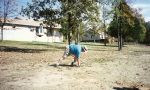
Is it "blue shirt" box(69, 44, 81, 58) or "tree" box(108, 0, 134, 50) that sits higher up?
"tree" box(108, 0, 134, 50)

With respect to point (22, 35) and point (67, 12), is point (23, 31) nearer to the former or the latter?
point (22, 35)

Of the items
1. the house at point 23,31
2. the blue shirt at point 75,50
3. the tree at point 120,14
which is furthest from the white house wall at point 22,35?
the blue shirt at point 75,50

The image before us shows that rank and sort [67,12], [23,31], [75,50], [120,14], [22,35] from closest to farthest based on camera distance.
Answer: [75,50] < [67,12] < [120,14] < [22,35] < [23,31]

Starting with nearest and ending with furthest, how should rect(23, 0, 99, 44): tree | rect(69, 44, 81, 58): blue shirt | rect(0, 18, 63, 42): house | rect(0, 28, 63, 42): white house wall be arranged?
rect(69, 44, 81, 58): blue shirt
rect(23, 0, 99, 44): tree
rect(0, 28, 63, 42): white house wall
rect(0, 18, 63, 42): house

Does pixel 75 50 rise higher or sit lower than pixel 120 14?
lower

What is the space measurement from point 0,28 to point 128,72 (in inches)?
1566

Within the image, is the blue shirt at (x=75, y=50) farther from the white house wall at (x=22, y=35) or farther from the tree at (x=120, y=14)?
the white house wall at (x=22, y=35)

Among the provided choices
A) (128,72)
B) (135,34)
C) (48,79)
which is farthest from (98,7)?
(135,34)

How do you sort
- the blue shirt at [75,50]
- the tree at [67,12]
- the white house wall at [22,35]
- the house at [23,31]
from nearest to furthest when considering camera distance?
the blue shirt at [75,50]
the tree at [67,12]
the white house wall at [22,35]
the house at [23,31]

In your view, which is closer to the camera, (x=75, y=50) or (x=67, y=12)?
(x=75, y=50)

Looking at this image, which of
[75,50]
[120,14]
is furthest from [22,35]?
[75,50]

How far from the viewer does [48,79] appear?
12562 mm

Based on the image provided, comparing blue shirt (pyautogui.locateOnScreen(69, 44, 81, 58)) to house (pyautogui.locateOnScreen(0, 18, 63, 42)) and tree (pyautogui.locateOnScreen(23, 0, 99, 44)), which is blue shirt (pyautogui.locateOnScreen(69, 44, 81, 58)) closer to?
tree (pyautogui.locateOnScreen(23, 0, 99, 44))

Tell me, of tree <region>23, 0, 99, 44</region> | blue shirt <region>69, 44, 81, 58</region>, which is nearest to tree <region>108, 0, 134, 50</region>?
tree <region>23, 0, 99, 44</region>
